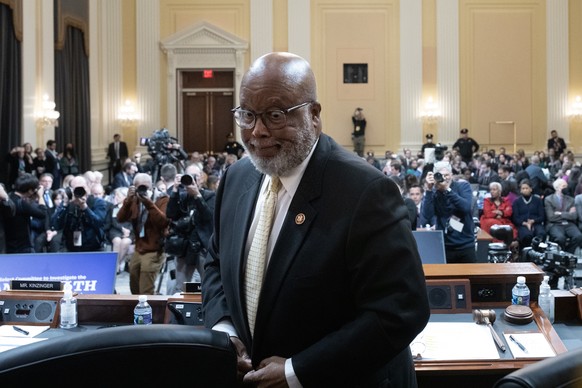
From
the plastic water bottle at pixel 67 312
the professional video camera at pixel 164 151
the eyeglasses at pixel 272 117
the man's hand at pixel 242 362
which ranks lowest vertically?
the plastic water bottle at pixel 67 312

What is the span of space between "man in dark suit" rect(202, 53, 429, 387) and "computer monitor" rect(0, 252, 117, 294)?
251cm

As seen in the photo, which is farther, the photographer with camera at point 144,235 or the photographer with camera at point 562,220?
the photographer with camera at point 562,220

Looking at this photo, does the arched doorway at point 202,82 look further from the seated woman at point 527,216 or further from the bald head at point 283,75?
the bald head at point 283,75

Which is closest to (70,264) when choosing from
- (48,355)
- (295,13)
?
(48,355)

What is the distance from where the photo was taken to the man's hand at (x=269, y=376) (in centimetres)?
183

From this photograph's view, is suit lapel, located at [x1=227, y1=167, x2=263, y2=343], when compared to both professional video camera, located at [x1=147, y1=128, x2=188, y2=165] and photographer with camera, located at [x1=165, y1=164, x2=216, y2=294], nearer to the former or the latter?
photographer with camera, located at [x1=165, y1=164, x2=216, y2=294]

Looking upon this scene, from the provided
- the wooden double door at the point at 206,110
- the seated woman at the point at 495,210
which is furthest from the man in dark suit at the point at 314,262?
the wooden double door at the point at 206,110

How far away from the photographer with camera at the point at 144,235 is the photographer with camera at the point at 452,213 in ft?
8.72

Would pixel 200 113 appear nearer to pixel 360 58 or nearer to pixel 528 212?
pixel 360 58

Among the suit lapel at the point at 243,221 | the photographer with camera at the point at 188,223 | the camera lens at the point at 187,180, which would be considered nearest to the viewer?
the suit lapel at the point at 243,221

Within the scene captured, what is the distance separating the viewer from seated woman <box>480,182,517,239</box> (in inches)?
356

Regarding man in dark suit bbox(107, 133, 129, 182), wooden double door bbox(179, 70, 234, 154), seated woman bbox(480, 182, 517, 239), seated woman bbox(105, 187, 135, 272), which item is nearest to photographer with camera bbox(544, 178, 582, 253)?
seated woman bbox(480, 182, 517, 239)

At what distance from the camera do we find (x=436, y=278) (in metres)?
3.32

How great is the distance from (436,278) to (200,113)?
18.0 metres
